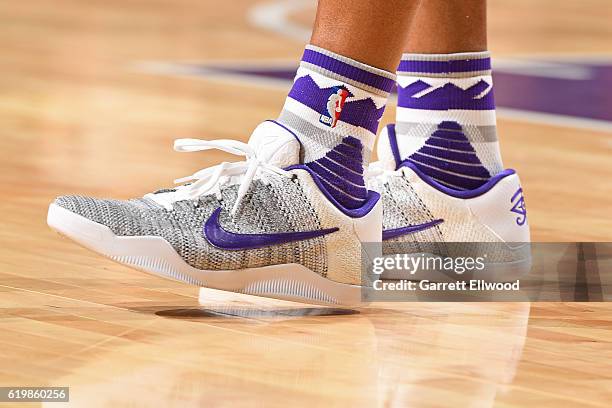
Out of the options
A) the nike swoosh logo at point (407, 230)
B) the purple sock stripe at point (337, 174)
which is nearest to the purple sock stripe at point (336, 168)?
the purple sock stripe at point (337, 174)

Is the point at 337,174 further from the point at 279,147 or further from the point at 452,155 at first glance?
the point at 452,155

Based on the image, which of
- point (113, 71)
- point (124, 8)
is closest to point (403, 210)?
point (113, 71)

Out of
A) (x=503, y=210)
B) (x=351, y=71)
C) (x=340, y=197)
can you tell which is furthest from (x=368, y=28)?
(x=503, y=210)

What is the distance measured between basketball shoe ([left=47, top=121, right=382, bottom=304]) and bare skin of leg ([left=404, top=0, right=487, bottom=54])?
21 cm

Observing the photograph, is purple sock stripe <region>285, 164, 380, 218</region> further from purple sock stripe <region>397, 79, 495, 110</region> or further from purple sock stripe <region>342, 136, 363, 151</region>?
purple sock stripe <region>397, 79, 495, 110</region>

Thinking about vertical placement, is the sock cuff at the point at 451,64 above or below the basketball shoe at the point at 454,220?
above

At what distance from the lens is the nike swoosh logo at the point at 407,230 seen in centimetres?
123

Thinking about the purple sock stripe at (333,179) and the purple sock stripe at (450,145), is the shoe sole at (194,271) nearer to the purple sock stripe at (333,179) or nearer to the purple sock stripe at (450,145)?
the purple sock stripe at (333,179)

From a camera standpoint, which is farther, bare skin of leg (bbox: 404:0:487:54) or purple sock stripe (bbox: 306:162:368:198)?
bare skin of leg (bbox: 404:0:487:54)

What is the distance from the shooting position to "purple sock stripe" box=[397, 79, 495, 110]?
50.1 inches

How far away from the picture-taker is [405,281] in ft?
3.96

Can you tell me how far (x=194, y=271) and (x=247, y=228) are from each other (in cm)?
6

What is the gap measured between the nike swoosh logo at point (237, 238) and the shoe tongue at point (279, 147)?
0.06 m

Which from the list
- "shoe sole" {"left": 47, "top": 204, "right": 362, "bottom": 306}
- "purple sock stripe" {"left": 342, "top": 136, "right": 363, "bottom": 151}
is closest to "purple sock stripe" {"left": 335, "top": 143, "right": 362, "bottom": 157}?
"purple sock stripe" {"left": 342, "top": 136, "right": 363, "bottom": 151}
